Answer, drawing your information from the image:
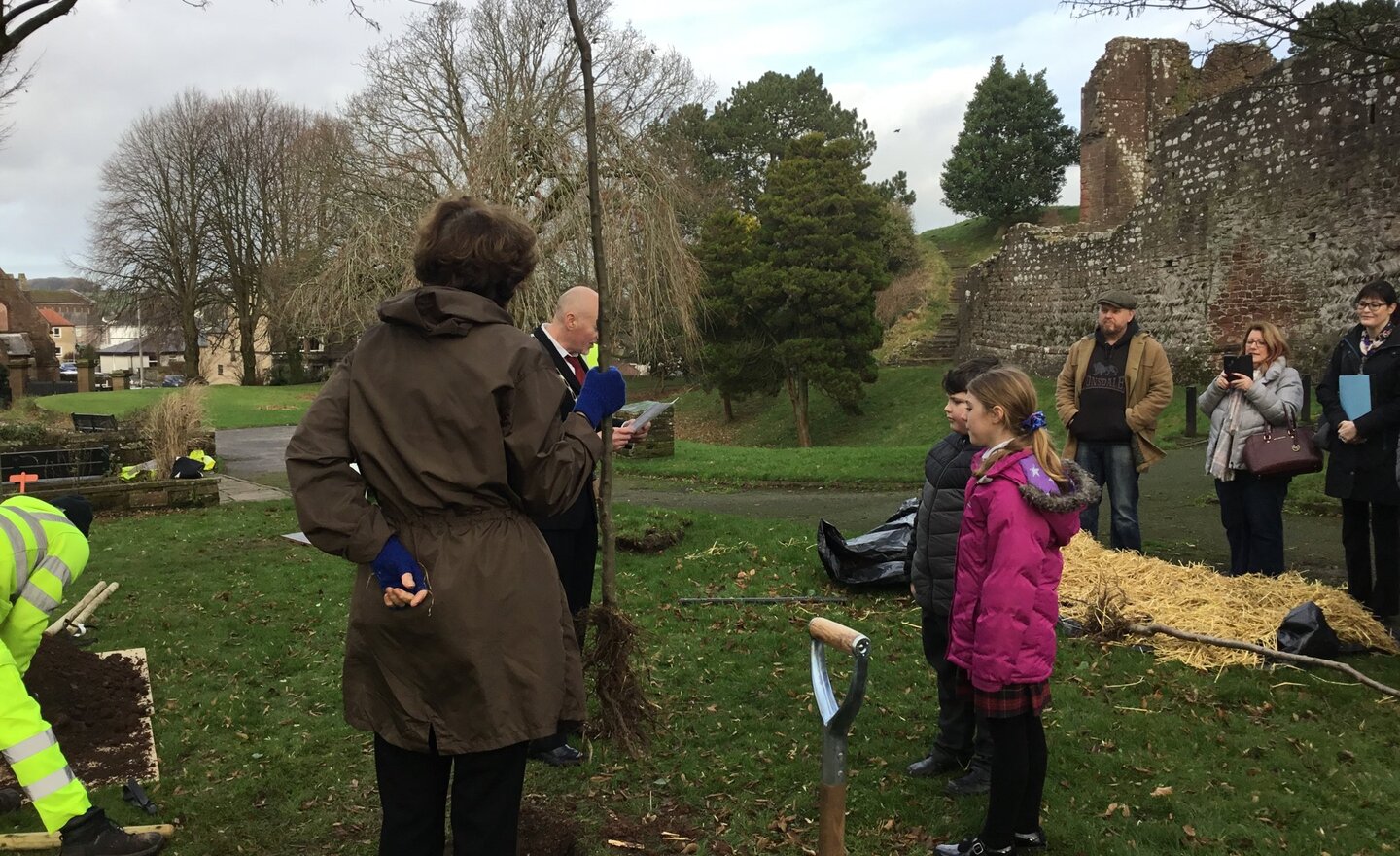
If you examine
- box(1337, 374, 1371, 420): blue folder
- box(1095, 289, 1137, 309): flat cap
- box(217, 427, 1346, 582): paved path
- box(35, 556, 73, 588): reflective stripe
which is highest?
box(1095, 289, 1137, 309): flat cap

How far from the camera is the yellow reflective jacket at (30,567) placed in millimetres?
3551

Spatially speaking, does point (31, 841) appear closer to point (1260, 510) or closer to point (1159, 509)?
point (1260, 510)

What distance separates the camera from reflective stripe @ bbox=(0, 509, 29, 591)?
3549mm

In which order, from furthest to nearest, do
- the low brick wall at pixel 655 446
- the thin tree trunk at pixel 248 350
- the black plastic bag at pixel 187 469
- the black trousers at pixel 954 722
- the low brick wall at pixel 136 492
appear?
the thin tree trunk at pixel 248 350
the low brick wall at pixel 655 446
the black plastic bag at pixel 187 469
the low brick wall at pixel 136 492
the black trousers at pixel 954 722

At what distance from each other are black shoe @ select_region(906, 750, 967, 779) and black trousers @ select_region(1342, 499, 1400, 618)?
329cm

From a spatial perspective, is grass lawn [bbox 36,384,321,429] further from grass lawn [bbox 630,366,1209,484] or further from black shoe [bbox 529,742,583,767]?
black shoe [bbox 529,742,583,767]

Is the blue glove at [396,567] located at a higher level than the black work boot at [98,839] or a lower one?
higher

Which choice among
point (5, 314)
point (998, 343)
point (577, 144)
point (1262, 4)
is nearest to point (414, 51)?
point (577, 144)

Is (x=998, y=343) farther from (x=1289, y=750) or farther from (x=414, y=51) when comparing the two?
(x=1289, y=750)

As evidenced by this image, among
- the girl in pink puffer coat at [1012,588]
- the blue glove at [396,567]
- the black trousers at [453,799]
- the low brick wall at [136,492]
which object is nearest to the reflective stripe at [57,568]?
the black trousers at [453,799]

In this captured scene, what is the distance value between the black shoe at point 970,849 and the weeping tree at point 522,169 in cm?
1489

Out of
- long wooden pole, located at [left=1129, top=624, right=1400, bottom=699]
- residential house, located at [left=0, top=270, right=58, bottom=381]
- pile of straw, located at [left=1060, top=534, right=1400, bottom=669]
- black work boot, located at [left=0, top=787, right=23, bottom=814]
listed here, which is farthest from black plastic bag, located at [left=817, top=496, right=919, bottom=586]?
residential house, located at [left=0, top=270, right=58, bottom=381]

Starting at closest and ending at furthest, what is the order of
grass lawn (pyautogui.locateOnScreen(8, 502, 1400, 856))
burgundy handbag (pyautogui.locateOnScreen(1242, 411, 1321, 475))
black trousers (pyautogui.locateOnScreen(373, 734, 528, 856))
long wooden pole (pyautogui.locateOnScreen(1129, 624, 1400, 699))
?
Answer: 1. black trousers (pyautogui.locateOnScreen(373, 734, 528, 856))
2. grass lawn (pyautogui.locateOnScreen(8, 502, 1400, 856))
3. long wooden pole (pyautogui.locateOnScreen(1129, 624, 1400, 699))
4. burgundy handbag (pyautogui.locateOnScreen(1242, 411, 1321, 475))

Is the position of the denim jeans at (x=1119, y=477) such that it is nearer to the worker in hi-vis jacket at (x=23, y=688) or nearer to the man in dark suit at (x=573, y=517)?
the man in dark suit at (x=573, y=517)
